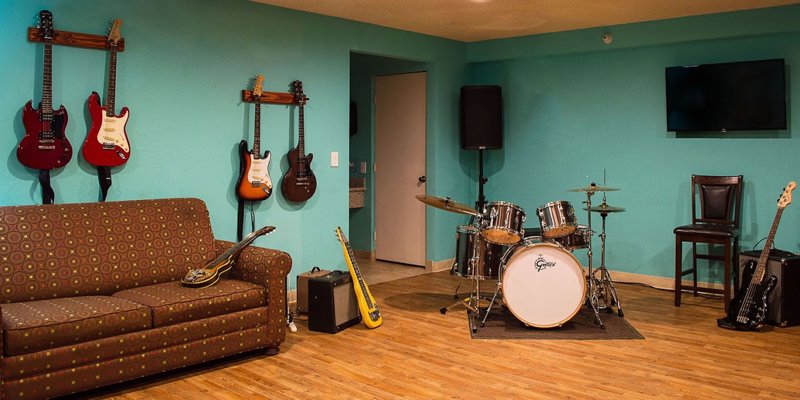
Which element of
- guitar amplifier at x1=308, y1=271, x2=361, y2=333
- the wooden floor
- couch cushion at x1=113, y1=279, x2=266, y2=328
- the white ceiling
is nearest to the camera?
the wooden floor

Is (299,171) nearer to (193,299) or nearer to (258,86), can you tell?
(258,86)

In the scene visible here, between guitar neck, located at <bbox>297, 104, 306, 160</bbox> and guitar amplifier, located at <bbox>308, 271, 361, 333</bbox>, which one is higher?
guitar neck, located at <bbox>297, 104, 306, 160</bbox>

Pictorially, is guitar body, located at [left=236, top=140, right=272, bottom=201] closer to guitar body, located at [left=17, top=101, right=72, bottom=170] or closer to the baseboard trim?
guitar body, located at [left=17, top=101, right=72, bottom=170]

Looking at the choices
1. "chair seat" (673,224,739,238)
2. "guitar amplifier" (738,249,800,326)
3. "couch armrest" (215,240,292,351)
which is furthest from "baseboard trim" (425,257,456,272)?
"guitar amplifier" (738,249,800,326)

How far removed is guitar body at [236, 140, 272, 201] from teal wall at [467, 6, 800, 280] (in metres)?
2.96

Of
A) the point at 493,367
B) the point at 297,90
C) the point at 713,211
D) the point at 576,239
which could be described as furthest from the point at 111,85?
the point at 713,211

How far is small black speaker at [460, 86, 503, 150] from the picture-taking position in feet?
23.3

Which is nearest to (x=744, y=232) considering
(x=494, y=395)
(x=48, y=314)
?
(x=494, y=395)

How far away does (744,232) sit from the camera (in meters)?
5.86

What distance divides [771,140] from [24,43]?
547 centimetres

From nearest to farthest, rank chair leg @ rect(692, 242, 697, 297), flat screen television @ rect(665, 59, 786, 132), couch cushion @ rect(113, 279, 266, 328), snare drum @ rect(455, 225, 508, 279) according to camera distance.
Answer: couch cushion @ rect(113, 279, 266, 328) < snare drum @ rect(455, 225, 508, 279) < flat screen television @ rect(665, 59, 786, 132) < chair leg @ rect(692, 242, 697, 297)

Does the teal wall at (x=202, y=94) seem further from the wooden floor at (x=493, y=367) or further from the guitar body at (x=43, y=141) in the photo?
the wooden floor at (x=493, y=367)

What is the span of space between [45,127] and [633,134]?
→ 4793mm

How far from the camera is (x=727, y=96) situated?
5855 mm
